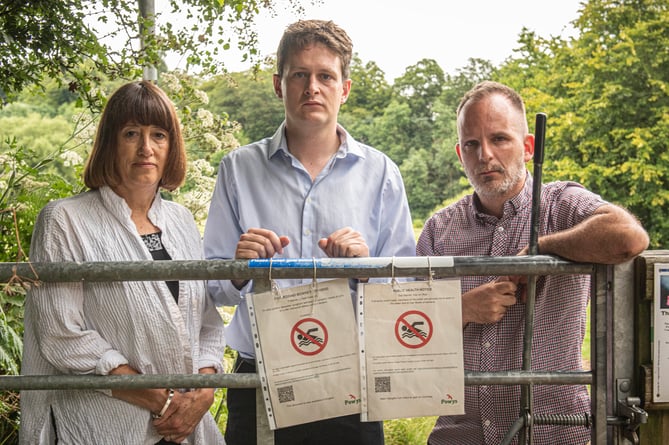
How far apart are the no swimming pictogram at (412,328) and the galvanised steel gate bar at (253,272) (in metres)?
0.10

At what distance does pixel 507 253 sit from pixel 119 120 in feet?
4.03

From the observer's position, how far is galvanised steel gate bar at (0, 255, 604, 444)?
4.86 feet

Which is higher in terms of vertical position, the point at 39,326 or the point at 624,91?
the point at 624,91

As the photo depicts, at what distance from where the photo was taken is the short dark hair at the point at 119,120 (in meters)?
1.90

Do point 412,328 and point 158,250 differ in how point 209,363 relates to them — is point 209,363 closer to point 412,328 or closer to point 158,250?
point 158,250

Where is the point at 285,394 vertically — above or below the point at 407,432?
above

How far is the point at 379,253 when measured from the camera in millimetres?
2119

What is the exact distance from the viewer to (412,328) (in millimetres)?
1530

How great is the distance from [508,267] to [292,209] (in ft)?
2.83

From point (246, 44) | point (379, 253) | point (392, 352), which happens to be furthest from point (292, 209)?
point (246, 44)

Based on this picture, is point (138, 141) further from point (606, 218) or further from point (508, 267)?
point (606, 218)

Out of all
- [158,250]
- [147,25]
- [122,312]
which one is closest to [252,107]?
[147,25]

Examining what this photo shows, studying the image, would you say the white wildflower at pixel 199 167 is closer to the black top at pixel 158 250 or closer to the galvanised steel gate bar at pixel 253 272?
the black top at pixel 158 250

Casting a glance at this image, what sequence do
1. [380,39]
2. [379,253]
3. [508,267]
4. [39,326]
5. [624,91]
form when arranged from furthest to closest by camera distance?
[380,39], [624,91], [379,253], [39,326], [508,267]
